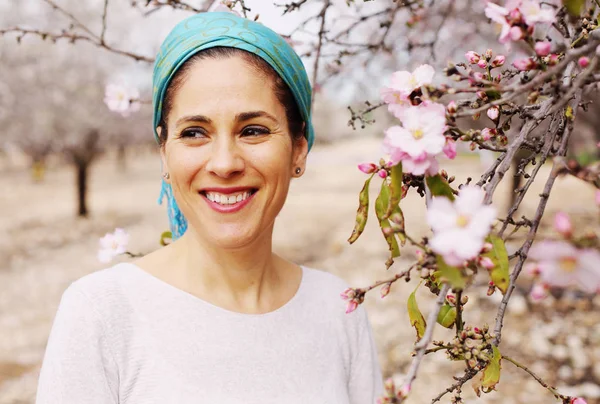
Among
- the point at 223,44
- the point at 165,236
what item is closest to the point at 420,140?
the point at 223,44

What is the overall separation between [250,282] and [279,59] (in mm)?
690

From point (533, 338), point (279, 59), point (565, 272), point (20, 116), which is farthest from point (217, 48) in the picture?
point (20, 116)

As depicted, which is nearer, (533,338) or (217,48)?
(217,48)

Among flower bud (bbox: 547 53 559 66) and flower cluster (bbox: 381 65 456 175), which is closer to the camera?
flower cluster (bbox: 381 65 456 175)

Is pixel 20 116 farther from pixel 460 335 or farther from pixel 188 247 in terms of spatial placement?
pixel 460 335

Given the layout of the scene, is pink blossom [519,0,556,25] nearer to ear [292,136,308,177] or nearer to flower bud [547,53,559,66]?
flower bud [547,53,559,66]

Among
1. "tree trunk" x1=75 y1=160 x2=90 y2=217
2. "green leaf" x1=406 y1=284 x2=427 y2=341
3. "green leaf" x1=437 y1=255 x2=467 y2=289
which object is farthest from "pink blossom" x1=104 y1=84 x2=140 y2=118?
"tree trunk" x1=75 y1=160 x2=90 y2=217

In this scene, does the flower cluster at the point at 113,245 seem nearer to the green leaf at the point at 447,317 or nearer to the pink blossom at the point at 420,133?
the green leaf at the point at 447,317

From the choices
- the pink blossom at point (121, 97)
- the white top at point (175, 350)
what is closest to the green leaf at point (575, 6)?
the white top at point (175, 350)

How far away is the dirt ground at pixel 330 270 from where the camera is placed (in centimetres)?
509

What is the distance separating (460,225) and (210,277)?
3.78ft

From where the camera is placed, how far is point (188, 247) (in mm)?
1745

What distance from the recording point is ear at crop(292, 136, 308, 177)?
1.78 m

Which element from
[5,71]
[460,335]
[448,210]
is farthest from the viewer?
[5,71]
